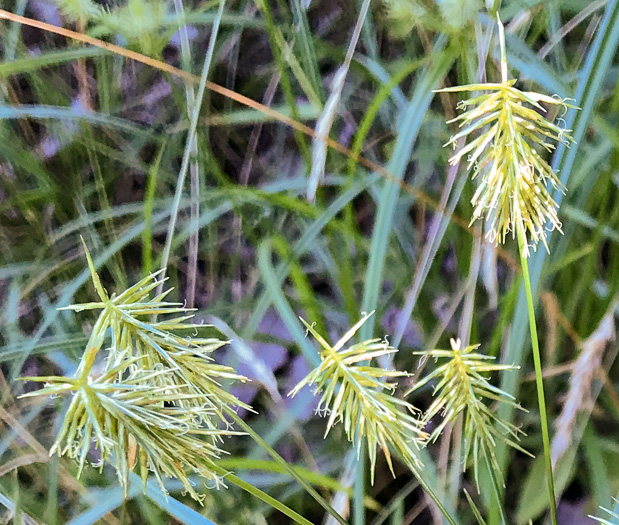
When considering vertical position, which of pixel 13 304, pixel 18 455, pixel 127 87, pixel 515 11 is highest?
pixel 515 11

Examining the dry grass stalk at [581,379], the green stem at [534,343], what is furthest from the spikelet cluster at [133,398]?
the dry grass stalk at [581,379]

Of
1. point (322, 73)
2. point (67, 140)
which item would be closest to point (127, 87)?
point (67, 140)

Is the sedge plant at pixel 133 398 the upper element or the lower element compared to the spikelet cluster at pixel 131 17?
lower

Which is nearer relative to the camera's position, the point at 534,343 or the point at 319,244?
the point at 534,343

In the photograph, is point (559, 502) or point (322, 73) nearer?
point (559, 502)

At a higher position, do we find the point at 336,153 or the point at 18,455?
the point at 336,153

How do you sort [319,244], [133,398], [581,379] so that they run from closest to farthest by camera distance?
[133,398] < [581,379] < [319,244]

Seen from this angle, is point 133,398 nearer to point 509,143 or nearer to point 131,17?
point 509,143

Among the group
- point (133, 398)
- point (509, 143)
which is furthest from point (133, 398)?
point (509, 143)

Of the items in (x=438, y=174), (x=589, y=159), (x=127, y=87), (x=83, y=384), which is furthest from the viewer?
(x=127, y=87)

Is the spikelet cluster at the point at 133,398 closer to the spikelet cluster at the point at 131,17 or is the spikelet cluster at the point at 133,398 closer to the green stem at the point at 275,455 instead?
the green stem at the point at 275,455

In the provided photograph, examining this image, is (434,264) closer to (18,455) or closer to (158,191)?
(158,191)
